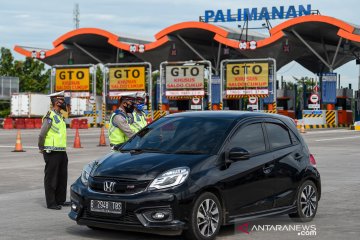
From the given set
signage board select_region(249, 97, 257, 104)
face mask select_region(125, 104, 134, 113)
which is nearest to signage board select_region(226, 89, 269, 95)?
signage board select_region(249, 97, 257, 104)

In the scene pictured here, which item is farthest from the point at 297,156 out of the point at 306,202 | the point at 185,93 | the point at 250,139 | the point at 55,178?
the point at 185,93

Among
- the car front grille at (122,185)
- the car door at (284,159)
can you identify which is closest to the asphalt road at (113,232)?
the car door at (284,159)

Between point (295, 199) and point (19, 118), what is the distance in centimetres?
4543

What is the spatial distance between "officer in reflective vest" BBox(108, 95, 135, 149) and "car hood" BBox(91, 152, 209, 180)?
2.85 meters

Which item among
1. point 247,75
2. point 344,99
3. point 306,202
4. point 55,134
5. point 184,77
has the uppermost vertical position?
point 247,75

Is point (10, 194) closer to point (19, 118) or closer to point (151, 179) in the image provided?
point (151, 179)

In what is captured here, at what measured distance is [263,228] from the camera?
8.91m

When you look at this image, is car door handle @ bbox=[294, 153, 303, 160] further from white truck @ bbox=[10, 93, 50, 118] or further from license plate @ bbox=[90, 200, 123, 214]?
white truck @ bbox=[10, 93, 50, 118]

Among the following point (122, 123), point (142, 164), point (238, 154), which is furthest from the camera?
point (122, 123)

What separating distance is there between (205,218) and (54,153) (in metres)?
3.57

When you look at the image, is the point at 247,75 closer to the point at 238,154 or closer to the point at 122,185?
the point at 238,154

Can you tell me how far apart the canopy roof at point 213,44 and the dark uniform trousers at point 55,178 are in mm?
39742

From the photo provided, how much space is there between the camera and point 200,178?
778 cm

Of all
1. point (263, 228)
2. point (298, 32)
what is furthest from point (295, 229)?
point (298, 32)
